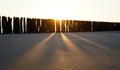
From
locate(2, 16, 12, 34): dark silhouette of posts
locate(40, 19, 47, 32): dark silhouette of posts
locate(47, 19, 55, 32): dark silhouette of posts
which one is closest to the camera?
locate(2, 16, 12, 34): dark silhouette of posts

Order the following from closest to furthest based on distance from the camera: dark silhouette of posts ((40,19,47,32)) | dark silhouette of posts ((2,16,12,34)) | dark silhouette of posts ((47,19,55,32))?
dark silhouette of posts ((2,16,12,34)) → dark silhouette of posts ((40,19,47,32)) → dark silhouette of posts ((47,19,55,32))

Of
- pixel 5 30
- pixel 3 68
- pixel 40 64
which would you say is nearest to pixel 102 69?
pixel 40 64

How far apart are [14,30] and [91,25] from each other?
10.7 metres

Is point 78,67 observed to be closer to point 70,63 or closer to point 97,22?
point 70,63

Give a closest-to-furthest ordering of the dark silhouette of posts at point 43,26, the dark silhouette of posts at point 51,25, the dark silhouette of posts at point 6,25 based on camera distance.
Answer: the dark silhouette of posts at point 6,25, the dark silhouette of posts at point 43,26, the dark silhouette of posts at point 51,25

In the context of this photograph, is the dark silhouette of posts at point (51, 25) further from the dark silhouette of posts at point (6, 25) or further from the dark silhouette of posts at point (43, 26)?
the dark silhouette of posts at point (6, 25)

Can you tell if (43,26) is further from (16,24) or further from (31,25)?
(16,24)

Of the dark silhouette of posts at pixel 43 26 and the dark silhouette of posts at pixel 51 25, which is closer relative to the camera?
the dark silhouette of posts at pixel 43 26

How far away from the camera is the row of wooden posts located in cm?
2672

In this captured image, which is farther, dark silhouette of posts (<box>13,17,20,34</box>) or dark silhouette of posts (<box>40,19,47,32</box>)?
dark silhouette of posts (<box>40,19,47,32</box>)

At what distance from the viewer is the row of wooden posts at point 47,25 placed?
2672 cm

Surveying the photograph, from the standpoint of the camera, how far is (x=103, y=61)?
6.57 m

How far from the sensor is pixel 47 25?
99.0ft

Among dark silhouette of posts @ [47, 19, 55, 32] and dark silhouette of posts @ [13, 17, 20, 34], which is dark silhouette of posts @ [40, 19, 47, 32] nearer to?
dark silhouette of posts @ [47, 19, 55, 32]
